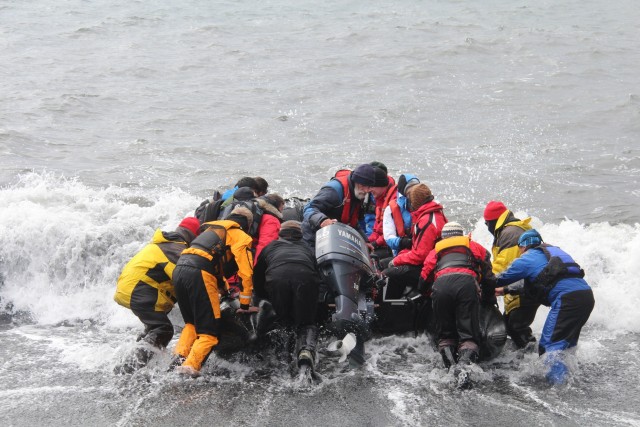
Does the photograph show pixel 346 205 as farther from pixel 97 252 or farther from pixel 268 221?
pixel 97 252

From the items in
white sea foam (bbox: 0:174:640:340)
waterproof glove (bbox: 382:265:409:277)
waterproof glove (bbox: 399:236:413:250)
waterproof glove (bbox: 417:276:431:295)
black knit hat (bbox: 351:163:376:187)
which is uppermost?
black knit hat (bbox: 351:163:376:187)

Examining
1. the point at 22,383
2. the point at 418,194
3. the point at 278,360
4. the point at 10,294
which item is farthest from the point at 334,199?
the point at 10,294

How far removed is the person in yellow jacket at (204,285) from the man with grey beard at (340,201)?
107 cm

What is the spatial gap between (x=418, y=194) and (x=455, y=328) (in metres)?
1.34

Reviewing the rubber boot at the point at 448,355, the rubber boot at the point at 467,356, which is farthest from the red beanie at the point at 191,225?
the rubber boot at the point at 467,356

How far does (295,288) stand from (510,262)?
2106 mm

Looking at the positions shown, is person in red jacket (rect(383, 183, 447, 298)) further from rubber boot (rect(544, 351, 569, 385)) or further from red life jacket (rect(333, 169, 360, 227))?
rubber boot (rect(544, 351, 569, 385))

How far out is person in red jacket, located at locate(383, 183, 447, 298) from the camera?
7141 mm

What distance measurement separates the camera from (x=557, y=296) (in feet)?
21.8

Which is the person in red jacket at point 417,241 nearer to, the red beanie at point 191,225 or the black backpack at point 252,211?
the black backpack at point 252,211

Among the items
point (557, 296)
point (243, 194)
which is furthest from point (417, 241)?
point (243, 194)

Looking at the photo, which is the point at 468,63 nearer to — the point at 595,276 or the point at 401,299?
the point at 595,276

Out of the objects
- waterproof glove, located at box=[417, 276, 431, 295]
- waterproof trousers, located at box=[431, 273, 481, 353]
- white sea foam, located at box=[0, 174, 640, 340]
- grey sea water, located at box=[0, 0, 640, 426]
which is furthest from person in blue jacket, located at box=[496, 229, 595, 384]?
white sea foam, located at box=[0, 174, 640, 340]

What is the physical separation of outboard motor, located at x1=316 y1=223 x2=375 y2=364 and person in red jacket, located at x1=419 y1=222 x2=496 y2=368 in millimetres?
617
